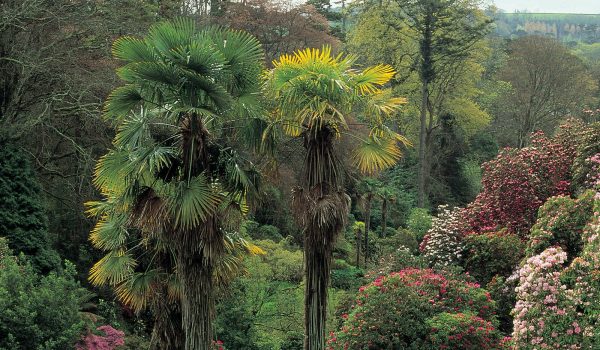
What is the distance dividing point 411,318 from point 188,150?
788 centimetres

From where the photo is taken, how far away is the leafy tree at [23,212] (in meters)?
16.5

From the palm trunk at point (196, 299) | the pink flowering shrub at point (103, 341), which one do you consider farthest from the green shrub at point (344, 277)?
the palm trunk at point (196, 299)

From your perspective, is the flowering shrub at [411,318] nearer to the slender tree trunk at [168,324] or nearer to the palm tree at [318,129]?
the slender tree trunk at [168,324]

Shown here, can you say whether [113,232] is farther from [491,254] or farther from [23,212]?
[491,254]

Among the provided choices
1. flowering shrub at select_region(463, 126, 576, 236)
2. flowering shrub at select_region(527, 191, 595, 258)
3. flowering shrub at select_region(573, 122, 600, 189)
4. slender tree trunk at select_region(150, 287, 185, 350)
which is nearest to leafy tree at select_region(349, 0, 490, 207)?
flowering shrub at select_region(463, 126, 576, 236)

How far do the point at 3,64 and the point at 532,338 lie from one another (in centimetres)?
1439

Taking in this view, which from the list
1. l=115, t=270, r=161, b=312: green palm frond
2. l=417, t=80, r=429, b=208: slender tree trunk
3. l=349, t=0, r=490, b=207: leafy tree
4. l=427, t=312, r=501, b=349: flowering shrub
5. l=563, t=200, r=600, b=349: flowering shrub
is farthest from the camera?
l=349, t=0, r=490, b=207: leafy tree

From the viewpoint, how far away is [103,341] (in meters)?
14.2

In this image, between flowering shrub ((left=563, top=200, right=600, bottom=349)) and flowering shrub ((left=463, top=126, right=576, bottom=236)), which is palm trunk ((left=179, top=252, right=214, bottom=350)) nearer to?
flowering shrub ((left=563, top=200, right=600, bottom=349))

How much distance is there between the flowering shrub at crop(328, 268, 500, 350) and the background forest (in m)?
0.05

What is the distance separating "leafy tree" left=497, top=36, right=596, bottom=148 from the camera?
41344mm

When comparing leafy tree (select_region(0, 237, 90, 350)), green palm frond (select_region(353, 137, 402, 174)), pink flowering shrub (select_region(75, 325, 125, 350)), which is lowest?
pink flowering shrub (select_region(75, 325, 125, 350))

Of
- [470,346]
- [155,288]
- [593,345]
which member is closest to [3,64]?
[155,288]

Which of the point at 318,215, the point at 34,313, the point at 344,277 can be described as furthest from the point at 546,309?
the point at 344,277
